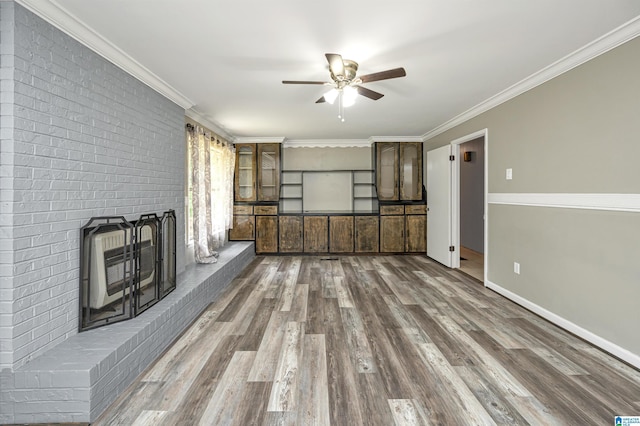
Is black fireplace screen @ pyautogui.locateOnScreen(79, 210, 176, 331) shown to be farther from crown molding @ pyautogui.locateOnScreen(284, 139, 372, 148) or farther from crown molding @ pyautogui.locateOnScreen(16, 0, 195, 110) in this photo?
crown molding @ pyautogui.locateOnScreen(284, 139, 372, 148)

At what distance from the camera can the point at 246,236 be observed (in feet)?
21.4

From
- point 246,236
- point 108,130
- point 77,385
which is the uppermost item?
point 108,130

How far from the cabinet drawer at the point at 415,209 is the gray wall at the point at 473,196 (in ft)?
4.13

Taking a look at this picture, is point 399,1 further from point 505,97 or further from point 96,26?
point 505,97

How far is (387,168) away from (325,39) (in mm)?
4410

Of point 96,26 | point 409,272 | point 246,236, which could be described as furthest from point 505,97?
point 246,236

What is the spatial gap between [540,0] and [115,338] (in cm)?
348

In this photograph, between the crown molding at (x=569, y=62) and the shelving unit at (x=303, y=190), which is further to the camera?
the shelving unit at (x=303, y=190)

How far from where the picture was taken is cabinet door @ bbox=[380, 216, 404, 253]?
6.54m

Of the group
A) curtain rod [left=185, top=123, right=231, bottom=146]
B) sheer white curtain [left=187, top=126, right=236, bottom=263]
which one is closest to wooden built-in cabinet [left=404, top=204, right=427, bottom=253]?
sheer white curtain [left=187, top=126, right=236, bottom=263]

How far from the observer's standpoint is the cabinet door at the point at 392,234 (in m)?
6.54

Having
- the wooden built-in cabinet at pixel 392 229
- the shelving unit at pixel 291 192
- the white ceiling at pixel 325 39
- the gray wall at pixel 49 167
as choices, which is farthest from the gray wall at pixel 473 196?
the gray wall at pixel 49 167

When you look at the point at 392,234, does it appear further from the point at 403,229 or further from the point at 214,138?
the point at 214,138

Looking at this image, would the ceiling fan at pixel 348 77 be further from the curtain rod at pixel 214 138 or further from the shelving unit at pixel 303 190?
the shelving unit at pixel 303 190
